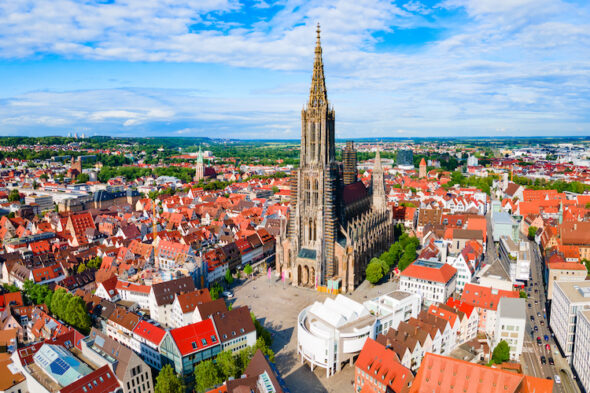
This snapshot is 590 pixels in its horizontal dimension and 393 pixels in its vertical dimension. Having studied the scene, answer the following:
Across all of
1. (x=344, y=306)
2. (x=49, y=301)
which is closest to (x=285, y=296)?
(x=344, y=306)

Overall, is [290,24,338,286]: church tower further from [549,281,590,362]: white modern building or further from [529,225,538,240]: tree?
[529,225,538,240]: tree

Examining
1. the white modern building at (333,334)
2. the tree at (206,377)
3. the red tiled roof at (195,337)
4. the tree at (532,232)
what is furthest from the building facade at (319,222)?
the tree at (532,232)

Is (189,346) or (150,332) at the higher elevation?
(189,346)

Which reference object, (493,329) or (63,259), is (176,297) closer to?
(63,259)

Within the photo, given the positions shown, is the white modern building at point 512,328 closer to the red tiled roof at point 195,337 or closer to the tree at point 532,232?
the red tiled roof at point 195,337

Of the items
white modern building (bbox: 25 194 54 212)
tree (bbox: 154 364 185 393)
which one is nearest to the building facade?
tree (bbox: 154 364 185 393)

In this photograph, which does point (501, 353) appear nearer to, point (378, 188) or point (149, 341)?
point (149, 341)

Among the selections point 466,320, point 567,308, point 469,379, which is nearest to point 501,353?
point 466,320
